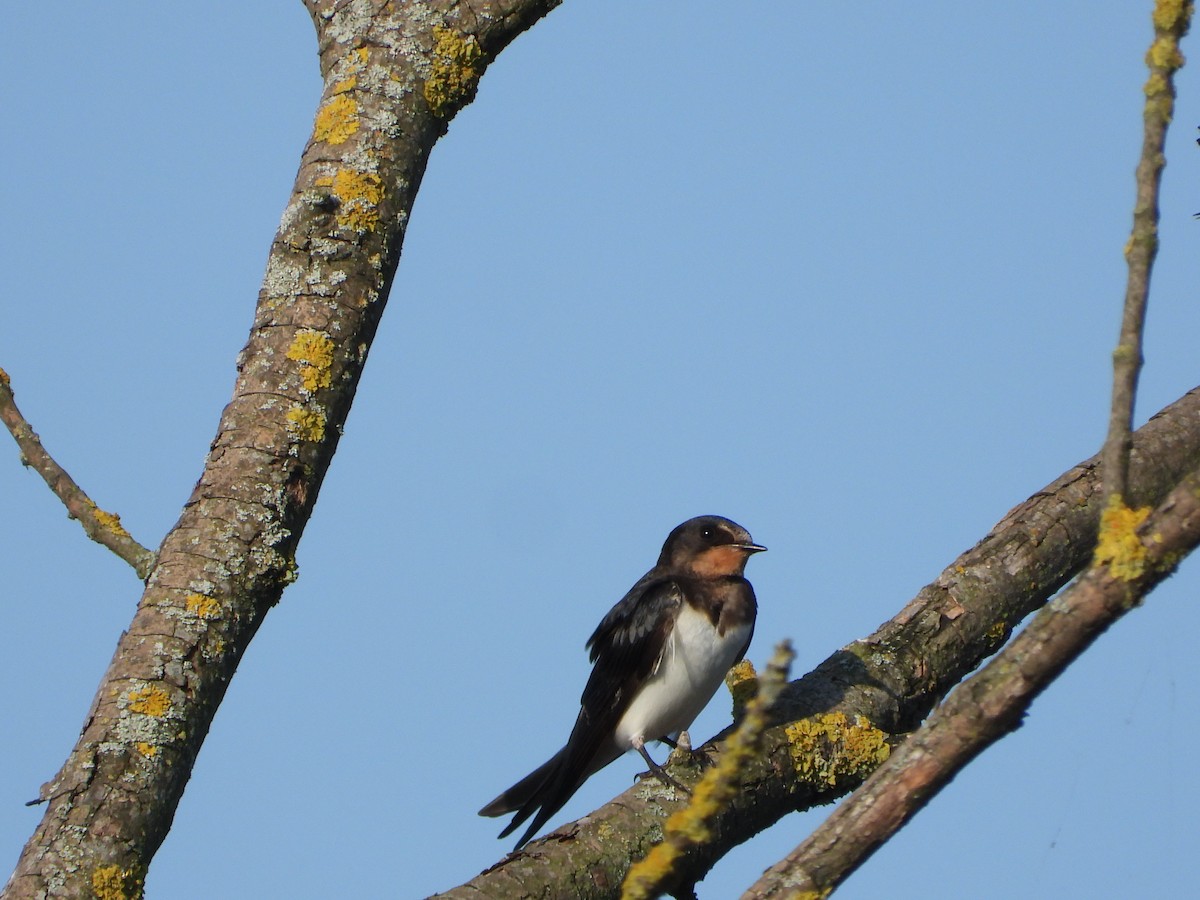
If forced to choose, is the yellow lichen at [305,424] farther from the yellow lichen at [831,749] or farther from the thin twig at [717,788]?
the thin twig at [717,788]

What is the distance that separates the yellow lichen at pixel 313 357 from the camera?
4.00m

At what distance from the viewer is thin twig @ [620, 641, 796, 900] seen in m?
1.89

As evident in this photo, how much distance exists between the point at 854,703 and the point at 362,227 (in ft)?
7.66

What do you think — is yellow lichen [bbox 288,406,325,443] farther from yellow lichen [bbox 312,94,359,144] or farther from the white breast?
the white breast

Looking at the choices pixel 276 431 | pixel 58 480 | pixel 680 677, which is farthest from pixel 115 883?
pixel 680 677

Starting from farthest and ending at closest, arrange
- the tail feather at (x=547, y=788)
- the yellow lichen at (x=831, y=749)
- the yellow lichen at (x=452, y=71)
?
the tail feather at (x=547, y=788), the yellow lichen at (x=831, y=749), the yellow lichen at (x=452, y=71)

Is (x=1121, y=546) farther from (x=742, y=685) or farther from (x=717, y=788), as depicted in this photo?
(x=742, y=685)

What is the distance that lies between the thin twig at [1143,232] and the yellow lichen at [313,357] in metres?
2.28

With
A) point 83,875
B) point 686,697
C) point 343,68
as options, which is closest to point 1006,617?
point 686,697

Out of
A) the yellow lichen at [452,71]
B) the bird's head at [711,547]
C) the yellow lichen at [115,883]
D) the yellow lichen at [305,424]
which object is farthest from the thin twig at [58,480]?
the bird's head at [711,547]

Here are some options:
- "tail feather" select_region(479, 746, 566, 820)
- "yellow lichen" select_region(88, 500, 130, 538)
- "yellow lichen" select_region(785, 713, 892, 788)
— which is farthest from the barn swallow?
"yellow lichen" select_region(88, 500, 130, 538)

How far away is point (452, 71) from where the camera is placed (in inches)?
179

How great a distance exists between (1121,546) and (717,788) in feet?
2.46

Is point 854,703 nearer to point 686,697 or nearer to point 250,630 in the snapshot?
point 686,697
